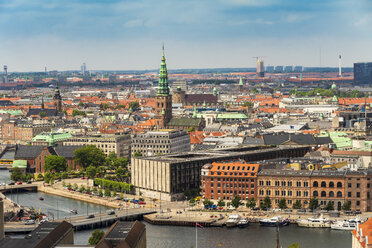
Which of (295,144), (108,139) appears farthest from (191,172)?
(108,139)

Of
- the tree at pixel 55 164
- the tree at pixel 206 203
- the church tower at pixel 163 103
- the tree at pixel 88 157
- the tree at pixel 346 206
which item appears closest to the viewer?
the tree at pixel 346 206

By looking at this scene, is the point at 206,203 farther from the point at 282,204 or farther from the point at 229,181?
the point at 282,204

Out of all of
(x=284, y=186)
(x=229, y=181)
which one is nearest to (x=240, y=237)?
(x=284, y=186)

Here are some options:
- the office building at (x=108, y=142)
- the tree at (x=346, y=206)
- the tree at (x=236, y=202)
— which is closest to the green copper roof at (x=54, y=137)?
the office building at (x=108, y=142)

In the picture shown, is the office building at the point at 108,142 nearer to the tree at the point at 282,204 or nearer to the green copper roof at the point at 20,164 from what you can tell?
the green copper roof at the point at 20,164

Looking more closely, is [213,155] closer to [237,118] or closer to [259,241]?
[259,241]
